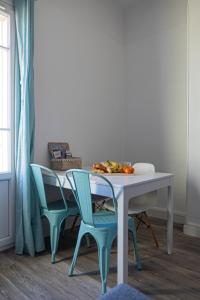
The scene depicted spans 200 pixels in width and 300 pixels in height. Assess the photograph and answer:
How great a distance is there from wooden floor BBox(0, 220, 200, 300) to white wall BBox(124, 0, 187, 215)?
1.07 m

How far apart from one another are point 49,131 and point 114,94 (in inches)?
50.2

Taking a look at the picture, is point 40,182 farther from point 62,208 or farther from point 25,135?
point 25,135

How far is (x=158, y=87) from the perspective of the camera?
136 inches

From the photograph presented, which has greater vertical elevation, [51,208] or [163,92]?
[163,92]

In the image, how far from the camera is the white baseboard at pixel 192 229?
284 cm

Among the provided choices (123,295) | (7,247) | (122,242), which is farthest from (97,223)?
(7,247)

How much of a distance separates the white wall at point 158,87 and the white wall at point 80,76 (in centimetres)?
18

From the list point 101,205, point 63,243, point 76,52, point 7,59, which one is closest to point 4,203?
point 63,243

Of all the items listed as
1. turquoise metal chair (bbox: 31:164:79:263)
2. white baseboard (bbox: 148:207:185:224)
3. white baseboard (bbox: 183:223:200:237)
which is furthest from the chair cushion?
white baseboard (bbox: 148:207:185:224)

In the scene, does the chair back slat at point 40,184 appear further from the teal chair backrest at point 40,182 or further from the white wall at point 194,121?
the white wall at point 194,121

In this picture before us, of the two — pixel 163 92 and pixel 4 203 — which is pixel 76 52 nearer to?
pixel 163 92

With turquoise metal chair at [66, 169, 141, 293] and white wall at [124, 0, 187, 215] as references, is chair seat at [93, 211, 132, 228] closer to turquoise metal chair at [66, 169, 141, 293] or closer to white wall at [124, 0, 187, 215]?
turquoise metal chair at [66, 169, 141, 293]

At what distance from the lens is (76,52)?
306cm

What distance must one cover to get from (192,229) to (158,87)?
5.98ft
